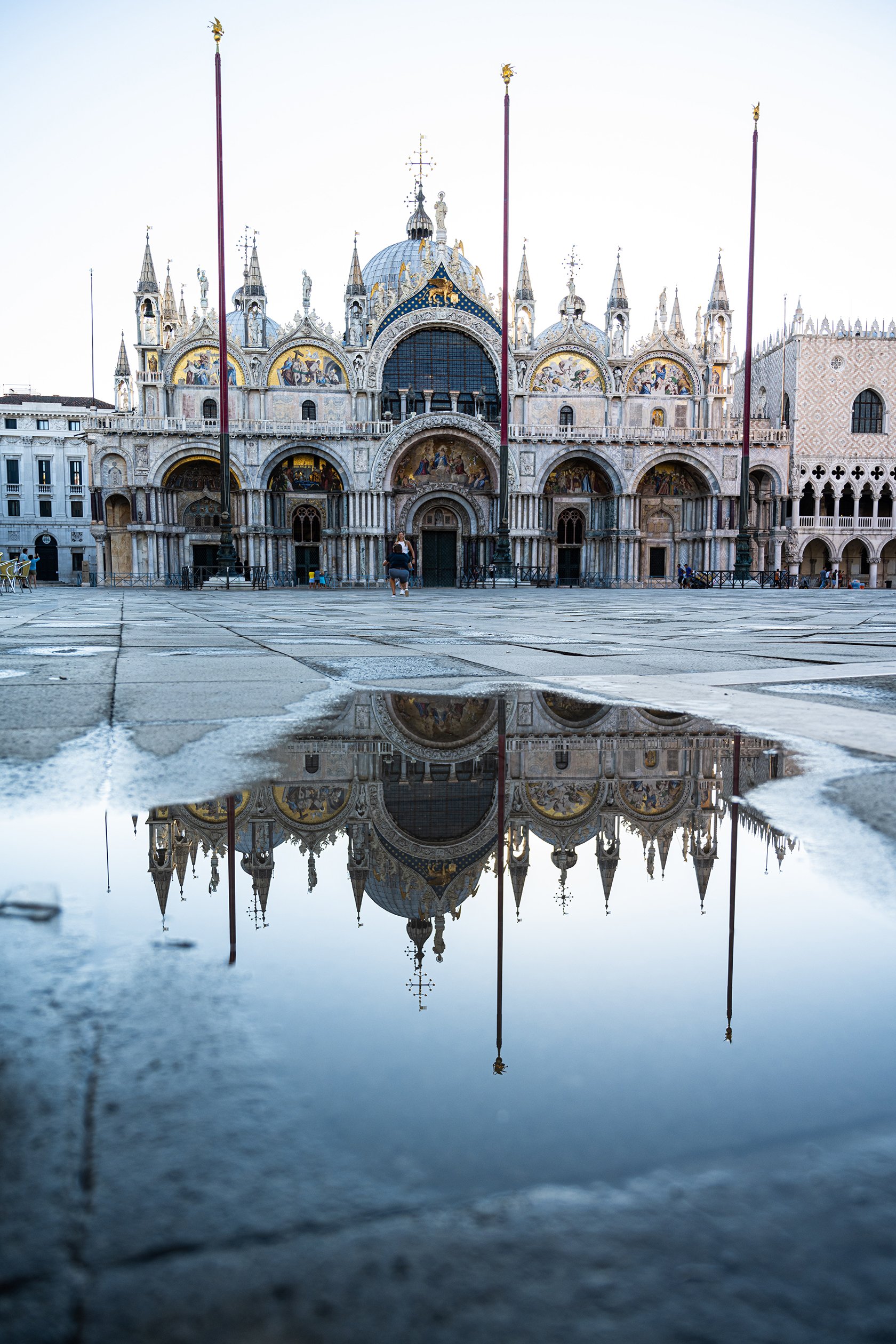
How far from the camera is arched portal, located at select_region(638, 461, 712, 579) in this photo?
34.0 meters

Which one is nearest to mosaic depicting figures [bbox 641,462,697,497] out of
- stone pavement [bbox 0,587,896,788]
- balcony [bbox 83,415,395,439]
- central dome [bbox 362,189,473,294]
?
balcony [bbox 83,415,395,439]

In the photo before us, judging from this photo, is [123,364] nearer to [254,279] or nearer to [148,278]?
[148,278]

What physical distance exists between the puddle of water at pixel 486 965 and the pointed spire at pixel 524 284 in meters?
35.3

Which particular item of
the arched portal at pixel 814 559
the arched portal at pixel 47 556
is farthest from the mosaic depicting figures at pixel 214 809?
the arched portal at pixel 47 556

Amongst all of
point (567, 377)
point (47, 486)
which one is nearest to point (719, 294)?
point (567, 377)

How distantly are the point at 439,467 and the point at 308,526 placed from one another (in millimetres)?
5130

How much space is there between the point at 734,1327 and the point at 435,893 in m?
0.72

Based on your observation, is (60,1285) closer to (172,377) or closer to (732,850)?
(732,850)

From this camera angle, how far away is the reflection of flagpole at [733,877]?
36.8 inches

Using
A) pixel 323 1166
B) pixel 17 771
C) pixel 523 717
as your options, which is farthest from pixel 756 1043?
pixel 523 717

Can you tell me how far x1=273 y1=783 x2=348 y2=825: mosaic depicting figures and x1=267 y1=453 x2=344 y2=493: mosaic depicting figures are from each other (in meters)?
31.6

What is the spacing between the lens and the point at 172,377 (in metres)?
31.6

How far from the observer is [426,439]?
32.5 metres

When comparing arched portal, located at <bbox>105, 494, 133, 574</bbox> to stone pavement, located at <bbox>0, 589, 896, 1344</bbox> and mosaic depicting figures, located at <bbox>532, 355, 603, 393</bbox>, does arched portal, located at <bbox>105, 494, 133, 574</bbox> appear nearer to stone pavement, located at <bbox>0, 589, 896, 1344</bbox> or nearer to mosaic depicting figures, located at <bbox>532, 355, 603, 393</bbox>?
mosaic depicting figures, located at <bbox>532, 355, 603, 393</bbox>
